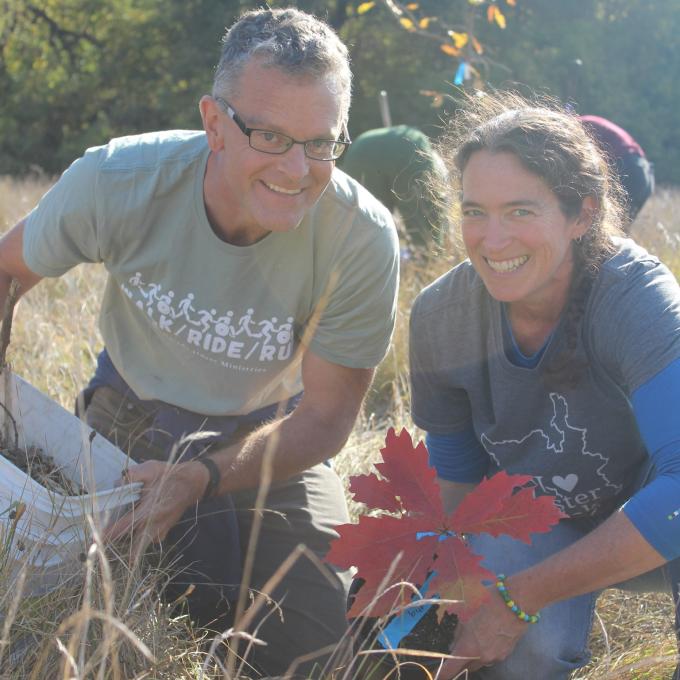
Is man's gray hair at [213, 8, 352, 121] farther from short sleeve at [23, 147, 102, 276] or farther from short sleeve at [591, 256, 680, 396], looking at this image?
short sleeve at [591, 256, 680, 396]

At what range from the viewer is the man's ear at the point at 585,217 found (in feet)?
6.95

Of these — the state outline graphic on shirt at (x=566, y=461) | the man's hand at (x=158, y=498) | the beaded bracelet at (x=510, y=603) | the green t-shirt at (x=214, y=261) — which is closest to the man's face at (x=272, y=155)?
the green t-shirt at (x=214, y=261)

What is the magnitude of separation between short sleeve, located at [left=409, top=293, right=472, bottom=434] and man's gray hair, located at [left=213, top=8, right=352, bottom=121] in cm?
57

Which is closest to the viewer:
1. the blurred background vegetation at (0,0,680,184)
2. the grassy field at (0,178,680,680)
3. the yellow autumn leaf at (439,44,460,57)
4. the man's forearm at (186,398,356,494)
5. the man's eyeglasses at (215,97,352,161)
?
the grassy field at (0,178,680,680)

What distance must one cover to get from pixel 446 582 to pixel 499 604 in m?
0.29

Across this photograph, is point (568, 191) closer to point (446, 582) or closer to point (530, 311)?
point (530, 311)

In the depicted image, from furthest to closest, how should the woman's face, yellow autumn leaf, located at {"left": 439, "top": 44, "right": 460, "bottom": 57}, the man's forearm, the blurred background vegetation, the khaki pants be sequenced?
the blurred background vegetation < yellow autumn leaf, located at {"left": 439, "top": 44, "right": 460, "bottom": 57} < the khaki pants < the man's forearm < the woman's face

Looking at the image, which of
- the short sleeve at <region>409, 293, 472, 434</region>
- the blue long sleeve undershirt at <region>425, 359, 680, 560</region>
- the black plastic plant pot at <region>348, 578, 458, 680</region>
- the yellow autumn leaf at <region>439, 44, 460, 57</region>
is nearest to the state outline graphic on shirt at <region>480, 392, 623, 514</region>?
the short sleeve at <region>409, 293, 472, 434</region>

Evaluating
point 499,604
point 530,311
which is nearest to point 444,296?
point 530,311

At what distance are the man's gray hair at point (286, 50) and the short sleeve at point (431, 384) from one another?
571 millimetres

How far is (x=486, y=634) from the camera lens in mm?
1870

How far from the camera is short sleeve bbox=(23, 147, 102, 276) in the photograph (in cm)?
259

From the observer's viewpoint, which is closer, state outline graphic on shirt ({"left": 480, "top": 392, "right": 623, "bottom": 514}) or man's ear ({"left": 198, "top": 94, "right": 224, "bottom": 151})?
state outline graphic on shirt ({"left": 480, "top": 392, "right": 623, "bottom": 514})

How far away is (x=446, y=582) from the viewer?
64.4 inches
